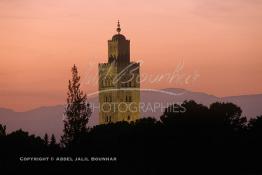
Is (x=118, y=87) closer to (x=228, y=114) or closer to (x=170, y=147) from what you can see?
(x=228, y=114)

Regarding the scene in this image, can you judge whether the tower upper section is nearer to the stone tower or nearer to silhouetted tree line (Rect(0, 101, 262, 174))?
the stone tower

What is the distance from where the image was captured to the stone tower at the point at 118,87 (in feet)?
578

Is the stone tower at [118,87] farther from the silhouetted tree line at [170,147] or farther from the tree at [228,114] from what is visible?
the silhouetted tree line at [170,147]

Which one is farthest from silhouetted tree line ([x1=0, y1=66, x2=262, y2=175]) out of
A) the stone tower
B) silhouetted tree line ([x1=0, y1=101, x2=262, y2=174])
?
the stone tower

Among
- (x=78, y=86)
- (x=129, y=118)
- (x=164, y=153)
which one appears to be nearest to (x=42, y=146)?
(x=164, y=153)

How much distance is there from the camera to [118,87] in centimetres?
17688

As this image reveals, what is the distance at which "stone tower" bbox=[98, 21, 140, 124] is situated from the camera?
17612 centimetres

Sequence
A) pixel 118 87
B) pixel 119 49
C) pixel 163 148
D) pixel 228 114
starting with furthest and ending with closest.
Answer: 1. pixel 119 49
2. pixel 118 87
3. pixel 228 114
4. pixel 163 148

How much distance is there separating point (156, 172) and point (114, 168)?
11.8 ft

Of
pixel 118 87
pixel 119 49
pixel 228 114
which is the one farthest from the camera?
pixel 119 49

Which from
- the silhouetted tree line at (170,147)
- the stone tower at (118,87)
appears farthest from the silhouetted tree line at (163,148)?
the stone tower at (118,87)

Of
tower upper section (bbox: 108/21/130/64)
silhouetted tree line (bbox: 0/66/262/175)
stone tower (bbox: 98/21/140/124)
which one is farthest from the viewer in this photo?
tower upper section (bbox: 108/21/130/64)

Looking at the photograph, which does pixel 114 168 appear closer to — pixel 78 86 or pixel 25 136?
pixel 25 136

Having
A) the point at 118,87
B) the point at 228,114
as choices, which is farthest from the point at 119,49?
the point at 228,114
